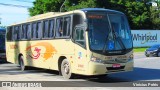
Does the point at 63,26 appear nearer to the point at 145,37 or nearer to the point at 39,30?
the point at 39,30

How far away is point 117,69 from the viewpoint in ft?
52.1

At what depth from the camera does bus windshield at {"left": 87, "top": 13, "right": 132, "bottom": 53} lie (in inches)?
615

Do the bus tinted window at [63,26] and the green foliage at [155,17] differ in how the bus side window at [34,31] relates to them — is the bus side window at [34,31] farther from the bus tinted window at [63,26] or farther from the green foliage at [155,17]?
the green foliage at [155,17]

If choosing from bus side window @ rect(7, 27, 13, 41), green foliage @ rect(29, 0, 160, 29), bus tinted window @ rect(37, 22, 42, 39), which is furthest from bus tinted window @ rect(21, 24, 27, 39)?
green foliage @ rect(29, 0, 160, 29)

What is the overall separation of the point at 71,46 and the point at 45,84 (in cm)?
238

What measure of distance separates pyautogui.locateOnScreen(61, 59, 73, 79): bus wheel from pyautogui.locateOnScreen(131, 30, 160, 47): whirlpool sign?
4519cm

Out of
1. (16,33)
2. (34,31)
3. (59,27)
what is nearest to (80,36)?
(59,27)

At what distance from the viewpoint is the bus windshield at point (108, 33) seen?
15609 mm

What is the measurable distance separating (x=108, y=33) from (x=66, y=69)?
2.88 m

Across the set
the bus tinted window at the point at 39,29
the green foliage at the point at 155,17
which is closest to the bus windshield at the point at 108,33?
the bus tinted window at the point at 39,29

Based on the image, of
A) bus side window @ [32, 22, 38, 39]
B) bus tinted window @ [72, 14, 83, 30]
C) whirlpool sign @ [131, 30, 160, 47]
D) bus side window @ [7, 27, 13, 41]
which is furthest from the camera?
whirlpool sign @ [131, 30, 160, 47]

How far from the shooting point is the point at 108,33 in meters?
15.9

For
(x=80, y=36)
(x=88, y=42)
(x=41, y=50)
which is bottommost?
(x=41, y=50)

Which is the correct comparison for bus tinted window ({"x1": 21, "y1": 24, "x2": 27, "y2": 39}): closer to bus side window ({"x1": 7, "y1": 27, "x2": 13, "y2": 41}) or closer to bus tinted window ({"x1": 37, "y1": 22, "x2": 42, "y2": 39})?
bus tinted window ({"x1": 37, "y1": 22, "x2": 42, "y2": 39})
